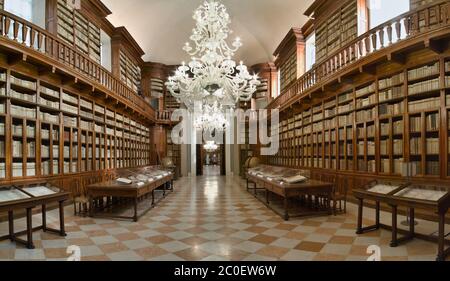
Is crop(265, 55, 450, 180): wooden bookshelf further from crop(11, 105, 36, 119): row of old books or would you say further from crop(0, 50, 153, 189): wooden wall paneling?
crop(11, 105, 36, 119): row of old books

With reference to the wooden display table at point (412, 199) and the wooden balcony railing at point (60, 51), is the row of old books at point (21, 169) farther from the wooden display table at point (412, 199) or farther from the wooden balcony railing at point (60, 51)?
the wooden display table at point (412, 199)

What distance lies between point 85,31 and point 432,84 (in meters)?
8.15

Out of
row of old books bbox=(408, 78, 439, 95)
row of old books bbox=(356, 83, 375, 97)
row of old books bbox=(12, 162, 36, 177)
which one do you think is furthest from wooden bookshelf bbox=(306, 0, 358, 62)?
row of old books bbox=(12, 162, 36, 177)

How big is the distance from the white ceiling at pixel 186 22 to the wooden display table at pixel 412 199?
7524mm

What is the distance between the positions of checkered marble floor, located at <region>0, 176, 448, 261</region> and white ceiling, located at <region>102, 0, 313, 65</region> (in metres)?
7.51

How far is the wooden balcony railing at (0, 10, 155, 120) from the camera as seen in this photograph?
4.24 meters

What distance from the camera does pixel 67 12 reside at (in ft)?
21.1

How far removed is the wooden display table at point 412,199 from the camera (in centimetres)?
252

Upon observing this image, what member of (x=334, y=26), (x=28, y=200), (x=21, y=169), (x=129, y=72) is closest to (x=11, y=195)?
(x=28, y=200)

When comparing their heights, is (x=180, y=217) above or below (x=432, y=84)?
below

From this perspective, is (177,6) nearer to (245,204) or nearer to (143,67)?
(143,67)

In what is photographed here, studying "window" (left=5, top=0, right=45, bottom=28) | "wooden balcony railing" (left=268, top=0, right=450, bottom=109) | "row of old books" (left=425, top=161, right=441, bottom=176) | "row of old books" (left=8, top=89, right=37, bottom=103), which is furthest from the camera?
"window" (left=5, top=0, right=45, bottom=28)

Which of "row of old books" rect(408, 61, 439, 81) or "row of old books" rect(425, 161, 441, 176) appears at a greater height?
"row of old books" rect(408, 61, 439, 81)
